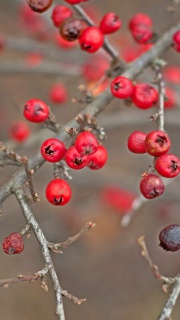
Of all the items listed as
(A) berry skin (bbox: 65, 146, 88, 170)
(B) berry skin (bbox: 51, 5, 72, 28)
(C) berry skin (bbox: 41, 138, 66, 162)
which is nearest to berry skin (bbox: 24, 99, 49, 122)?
(C) berry skin (bbox: 41, 138, 66, 162)

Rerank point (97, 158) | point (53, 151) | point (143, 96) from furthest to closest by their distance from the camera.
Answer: point (143, 96) → point (97, 158) → point (53, 151)

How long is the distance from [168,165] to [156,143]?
10 cm

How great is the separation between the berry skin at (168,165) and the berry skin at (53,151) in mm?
390

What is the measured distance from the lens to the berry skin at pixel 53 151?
2012 mm

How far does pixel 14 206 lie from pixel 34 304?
174 cm

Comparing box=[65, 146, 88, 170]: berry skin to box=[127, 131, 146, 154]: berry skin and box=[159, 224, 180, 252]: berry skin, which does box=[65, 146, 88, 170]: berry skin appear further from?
box=[159, 224, 180, 252]: berry skin

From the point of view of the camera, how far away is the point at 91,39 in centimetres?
245

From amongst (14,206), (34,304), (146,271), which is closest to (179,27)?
(14,206)

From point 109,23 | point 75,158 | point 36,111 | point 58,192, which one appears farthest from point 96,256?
point 75,158

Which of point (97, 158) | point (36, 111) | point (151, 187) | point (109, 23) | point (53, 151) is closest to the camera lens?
point (151, 187)

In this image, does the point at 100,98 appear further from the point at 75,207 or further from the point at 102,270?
the point at 102,270

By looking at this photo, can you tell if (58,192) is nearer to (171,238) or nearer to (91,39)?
(171,238)

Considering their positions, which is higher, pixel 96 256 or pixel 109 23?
pixel 96 256

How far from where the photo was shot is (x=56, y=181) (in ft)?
6.89
